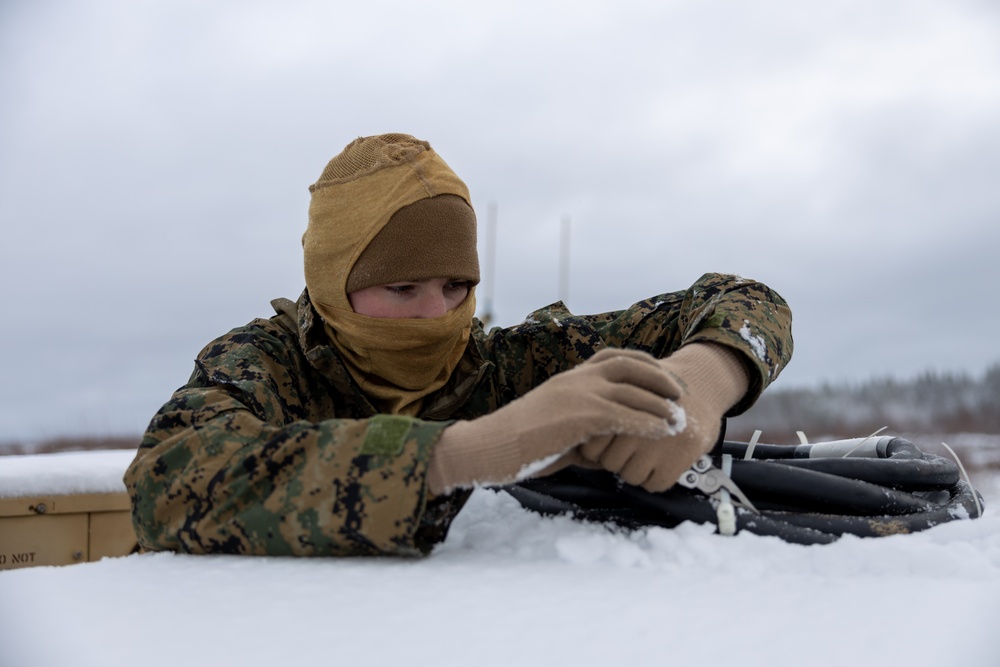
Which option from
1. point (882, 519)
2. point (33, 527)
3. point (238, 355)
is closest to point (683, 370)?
point (882, 519)

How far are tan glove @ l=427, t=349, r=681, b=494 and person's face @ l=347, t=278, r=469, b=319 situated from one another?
81 centimetres

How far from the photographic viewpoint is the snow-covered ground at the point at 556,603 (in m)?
0.95

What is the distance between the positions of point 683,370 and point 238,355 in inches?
40.9

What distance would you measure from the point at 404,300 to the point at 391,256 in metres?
0.12

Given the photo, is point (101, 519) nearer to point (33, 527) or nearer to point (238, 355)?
point (33, 527)

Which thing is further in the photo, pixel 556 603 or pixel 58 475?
pixel 58 475

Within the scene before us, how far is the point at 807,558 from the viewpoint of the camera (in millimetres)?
1247

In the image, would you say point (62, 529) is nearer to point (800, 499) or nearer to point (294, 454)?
point (294, 454)

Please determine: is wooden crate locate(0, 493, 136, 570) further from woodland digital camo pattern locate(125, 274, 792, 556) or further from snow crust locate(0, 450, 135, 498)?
woodland digital camo pattern locate(125, 274, 792, 556)

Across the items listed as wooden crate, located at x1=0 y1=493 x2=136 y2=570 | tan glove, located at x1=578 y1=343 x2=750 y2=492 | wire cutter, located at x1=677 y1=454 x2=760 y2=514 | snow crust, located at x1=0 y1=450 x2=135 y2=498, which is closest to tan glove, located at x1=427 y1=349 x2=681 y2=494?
tan glove, located at x1=578 y1=343 x2=750 y2=492

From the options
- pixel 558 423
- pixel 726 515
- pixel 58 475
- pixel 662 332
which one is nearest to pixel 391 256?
pixel 662 332

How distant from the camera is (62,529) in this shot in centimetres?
296

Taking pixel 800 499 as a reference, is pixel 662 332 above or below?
above

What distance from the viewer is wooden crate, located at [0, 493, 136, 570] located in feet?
9.20
